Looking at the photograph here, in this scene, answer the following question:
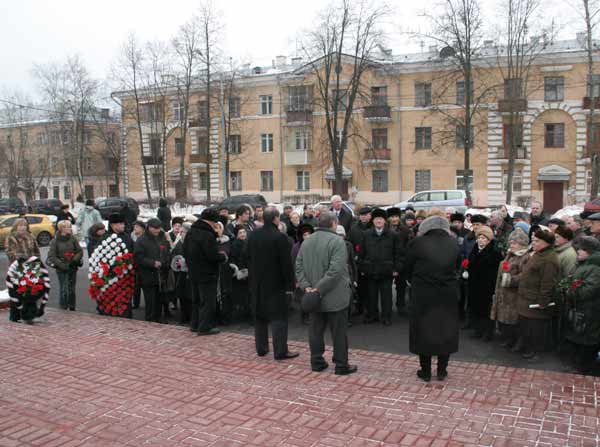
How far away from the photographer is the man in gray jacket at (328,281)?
5.96 meters

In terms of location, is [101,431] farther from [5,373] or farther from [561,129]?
[561,129]

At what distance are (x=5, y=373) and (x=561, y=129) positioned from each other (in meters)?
41.1

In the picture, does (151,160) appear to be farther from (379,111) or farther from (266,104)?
(379,111)

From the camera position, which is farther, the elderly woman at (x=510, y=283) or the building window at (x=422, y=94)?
the building window at (x=422, y=94)

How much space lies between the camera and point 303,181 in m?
46.2

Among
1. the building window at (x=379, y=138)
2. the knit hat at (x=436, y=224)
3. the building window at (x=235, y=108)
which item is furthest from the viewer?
the building window at (x=235, y=108)

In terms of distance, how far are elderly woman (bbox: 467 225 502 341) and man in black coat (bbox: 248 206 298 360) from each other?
9.46ft

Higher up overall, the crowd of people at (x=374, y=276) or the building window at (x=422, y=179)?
the building window at (x=422, y=179)

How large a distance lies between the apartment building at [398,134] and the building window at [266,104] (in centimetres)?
9

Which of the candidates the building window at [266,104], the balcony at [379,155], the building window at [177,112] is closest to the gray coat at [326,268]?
the balcony at [379,155]

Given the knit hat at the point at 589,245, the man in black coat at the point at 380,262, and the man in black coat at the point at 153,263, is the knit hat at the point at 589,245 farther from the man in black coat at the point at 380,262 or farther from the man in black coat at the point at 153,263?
the man in black coat at the point at 153,263

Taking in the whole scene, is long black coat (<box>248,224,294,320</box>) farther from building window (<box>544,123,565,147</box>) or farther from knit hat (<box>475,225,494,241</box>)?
building window (<box>544,123,565,147</box>)

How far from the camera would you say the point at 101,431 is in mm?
4848

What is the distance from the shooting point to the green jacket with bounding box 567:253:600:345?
19.9 feet
